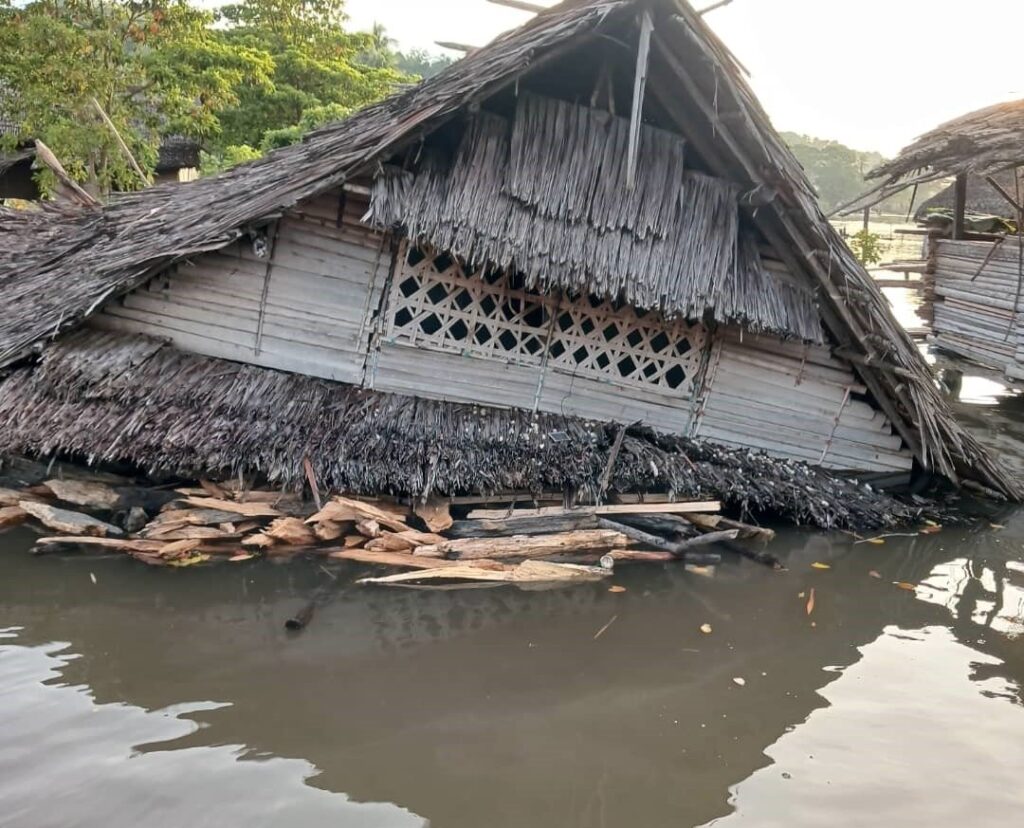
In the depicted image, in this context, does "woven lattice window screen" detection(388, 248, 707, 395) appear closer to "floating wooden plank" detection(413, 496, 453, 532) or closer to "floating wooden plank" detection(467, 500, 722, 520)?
"floating wooden plank" detection(467, 500, 722, 520)

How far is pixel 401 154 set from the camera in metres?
6.55

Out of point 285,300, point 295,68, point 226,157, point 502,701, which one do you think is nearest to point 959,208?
point 285,300

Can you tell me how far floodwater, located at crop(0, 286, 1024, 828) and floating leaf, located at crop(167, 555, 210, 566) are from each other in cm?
14

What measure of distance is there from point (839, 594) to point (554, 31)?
17.7 feet

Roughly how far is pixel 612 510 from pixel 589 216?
2.77 metres

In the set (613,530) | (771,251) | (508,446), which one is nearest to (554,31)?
(771,251)

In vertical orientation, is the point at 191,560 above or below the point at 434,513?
below

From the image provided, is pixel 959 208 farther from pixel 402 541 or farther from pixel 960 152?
pixel 402 541

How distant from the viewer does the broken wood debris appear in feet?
19.3

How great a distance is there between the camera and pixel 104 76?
14305 mm

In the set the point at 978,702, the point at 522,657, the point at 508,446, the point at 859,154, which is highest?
the point at 859,154

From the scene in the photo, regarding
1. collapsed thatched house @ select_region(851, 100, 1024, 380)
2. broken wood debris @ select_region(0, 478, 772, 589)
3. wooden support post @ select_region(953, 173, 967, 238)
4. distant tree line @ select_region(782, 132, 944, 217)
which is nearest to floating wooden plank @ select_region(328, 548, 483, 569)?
broken wood debris @ select_region(0, 478, 772, 589)

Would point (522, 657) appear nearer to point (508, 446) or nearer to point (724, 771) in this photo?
point (724, 771)

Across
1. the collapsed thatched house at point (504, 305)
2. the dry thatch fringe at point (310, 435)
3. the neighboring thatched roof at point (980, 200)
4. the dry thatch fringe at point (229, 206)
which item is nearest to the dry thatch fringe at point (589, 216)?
the collapsed thatched house at point (504, 305)
